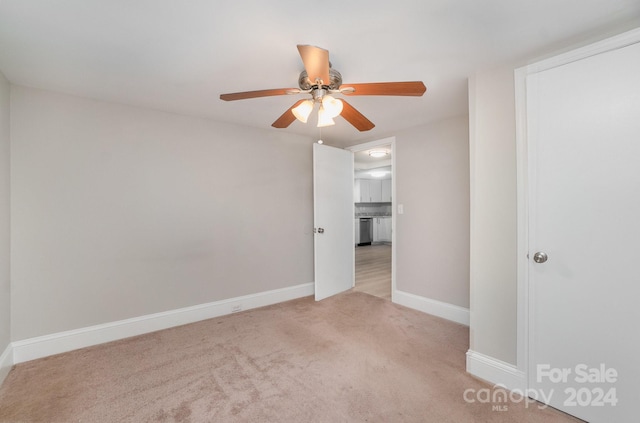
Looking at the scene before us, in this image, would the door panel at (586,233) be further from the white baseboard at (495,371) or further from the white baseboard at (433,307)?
the white baseboard at (433,307)

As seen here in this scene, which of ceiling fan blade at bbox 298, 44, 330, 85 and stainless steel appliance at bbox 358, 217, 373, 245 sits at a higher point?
ceiling fan blade at bbox 298, 44, 330, 85

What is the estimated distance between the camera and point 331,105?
1.62 meters

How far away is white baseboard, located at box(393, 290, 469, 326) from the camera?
2.83m

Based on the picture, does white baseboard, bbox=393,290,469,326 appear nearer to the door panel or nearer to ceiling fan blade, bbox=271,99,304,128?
the door panel

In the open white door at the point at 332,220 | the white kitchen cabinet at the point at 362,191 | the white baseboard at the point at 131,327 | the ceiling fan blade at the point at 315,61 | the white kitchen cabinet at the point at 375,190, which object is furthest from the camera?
the white kitchen cabinet at the point at 375,190

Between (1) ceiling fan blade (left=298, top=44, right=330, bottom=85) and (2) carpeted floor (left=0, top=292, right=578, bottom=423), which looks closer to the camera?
(1) ceiling fan blade (left=298, top=44, right=330, bottom=85)

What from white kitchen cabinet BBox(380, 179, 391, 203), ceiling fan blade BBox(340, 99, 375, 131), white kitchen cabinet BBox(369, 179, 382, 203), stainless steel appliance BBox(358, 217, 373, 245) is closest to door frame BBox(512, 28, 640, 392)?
ceiling fan blade BBox(340, 99, 375, 131)

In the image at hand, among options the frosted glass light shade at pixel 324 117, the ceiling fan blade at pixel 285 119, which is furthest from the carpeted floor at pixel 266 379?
the ceiling fan blade at pixel 285 119

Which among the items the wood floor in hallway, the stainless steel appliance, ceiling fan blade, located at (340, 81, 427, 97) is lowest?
the wood floor in hallway

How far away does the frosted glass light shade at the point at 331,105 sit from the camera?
5.29ft

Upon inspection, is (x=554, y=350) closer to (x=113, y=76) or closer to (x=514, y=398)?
(x=514, y=398)

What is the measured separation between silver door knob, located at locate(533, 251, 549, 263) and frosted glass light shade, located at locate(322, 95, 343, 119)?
4.97 ft

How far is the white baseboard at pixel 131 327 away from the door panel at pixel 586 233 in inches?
104

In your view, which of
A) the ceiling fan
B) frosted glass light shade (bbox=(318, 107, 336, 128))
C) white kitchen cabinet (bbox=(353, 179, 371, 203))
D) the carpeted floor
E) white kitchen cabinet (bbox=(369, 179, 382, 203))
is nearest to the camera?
the ceiling fan
